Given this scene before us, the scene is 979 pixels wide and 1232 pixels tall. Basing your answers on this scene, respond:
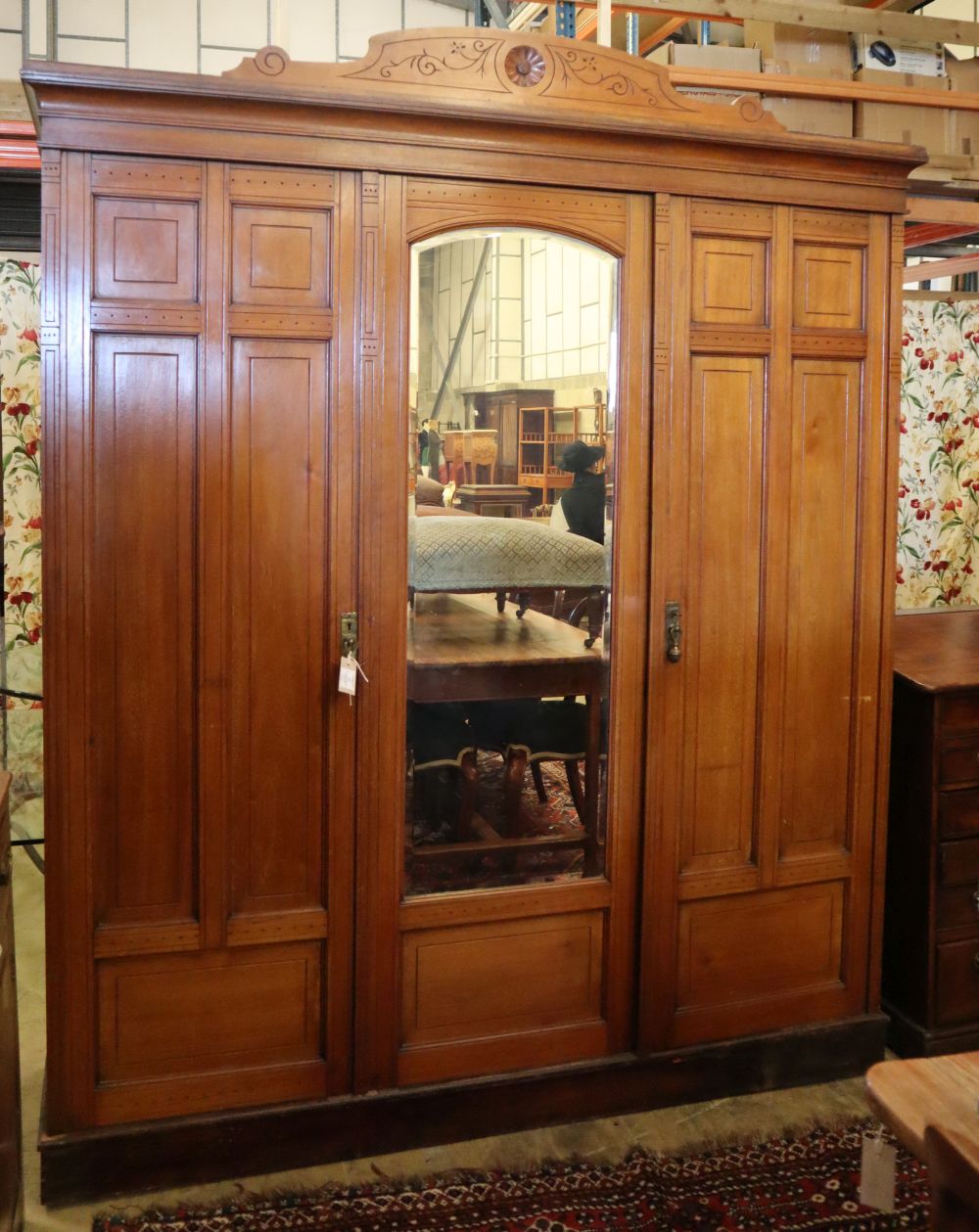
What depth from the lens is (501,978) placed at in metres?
2.62

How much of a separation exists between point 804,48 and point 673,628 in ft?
5.21

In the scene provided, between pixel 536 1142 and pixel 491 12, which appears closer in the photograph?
pixel 536 1142

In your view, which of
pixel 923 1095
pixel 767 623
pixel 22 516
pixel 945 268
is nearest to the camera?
pixel 923 1095

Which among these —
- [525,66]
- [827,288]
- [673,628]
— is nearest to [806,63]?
[827,288]

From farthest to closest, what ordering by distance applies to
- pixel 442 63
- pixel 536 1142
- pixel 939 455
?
pixel 939 455, pixel 536 1142, pixel 442 63

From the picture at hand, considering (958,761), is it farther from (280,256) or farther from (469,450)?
(280,256)

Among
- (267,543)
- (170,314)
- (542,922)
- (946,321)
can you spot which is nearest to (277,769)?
(267,543)

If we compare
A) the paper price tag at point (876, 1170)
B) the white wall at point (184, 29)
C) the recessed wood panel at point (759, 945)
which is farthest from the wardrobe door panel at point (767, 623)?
the white wall at point (184, 29)

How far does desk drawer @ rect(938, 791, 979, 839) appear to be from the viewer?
115 inches

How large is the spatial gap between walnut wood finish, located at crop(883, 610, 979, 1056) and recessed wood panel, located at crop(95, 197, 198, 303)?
2025 mm

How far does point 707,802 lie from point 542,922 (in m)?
0.49

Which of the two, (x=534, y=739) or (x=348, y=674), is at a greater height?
(x=348, y=674)

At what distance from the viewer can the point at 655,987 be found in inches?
107

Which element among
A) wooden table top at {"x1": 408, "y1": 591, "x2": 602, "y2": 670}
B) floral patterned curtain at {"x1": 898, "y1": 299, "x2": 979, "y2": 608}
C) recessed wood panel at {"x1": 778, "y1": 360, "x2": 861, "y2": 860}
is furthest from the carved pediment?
floral patterned curtain at {"x1": 898, "y1": 299, "x2": 979, "y2": 608}
